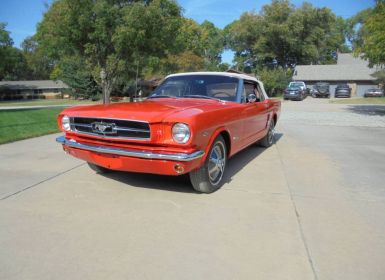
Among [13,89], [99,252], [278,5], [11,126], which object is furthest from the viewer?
[13,89]

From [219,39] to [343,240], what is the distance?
8026 cm

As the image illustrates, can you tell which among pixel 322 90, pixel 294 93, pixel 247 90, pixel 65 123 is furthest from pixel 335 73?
pixel 65 123

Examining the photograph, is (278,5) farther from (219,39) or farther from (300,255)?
(300,255)

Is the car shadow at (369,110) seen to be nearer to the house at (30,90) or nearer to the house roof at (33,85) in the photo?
the house at (30,90)

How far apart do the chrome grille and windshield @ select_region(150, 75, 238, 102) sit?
1.60 metres

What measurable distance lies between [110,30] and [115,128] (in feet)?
54.7

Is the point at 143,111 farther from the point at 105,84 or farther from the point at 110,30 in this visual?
the point at 105,84

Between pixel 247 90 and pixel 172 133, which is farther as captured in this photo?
pixel 247 90

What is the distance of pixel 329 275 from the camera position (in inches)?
105

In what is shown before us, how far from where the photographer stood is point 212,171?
4.54m

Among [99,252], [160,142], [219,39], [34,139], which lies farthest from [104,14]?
A: [219,39]

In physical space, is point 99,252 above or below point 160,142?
below

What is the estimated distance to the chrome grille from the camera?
395 cm

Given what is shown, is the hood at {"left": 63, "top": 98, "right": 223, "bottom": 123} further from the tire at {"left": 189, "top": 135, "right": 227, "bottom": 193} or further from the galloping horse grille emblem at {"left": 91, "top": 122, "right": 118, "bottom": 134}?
the tire at {"left": 189, "top": 135, "right": 227, "bottom": 193}
